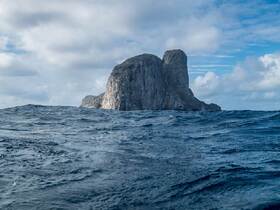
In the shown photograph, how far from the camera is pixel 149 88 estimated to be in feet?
530

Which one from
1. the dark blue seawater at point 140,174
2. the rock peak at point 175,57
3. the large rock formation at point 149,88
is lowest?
the dark blue seawater at point 140,174

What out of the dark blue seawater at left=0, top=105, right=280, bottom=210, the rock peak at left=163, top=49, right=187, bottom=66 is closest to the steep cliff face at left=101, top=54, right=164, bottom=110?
the rock peak at left=163, top=49, right=187, bottom=66

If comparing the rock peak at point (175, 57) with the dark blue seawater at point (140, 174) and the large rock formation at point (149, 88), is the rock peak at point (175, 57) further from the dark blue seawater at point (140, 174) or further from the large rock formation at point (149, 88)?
the dark blue seawater at point (140, 174)

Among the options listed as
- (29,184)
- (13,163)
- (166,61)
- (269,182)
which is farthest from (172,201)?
(166,61)

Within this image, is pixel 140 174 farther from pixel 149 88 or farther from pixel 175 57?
pixel 175 57

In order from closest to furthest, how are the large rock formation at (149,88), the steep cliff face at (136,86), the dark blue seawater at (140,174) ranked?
the dark blue seawater at (140,174), the steep cliff face at (136,86), the large rock formation at (149,88)

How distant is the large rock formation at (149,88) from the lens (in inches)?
6216

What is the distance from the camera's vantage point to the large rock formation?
158m

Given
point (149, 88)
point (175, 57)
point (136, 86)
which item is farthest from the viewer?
point (175, 57)

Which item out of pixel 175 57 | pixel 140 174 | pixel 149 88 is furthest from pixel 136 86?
pixel 140 174

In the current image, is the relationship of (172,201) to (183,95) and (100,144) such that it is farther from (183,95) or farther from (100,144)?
(183,95)

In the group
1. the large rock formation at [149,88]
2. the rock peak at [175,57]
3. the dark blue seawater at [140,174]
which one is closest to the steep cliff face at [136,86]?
the large rock formation at [149,88]

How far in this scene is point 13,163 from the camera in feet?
46.9

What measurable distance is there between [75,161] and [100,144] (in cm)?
521
